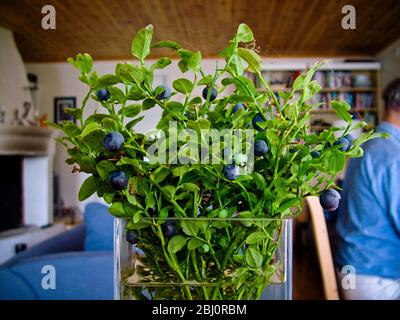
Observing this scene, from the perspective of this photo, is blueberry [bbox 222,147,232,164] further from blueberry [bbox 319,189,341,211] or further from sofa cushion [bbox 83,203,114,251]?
sofa cushion [bbox 83,203,114,251]

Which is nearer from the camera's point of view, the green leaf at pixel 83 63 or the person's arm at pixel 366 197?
the green leaf at pixel 83 63

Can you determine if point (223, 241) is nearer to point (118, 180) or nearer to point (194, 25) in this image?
point (118, 180)

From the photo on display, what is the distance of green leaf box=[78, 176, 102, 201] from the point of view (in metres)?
0.34

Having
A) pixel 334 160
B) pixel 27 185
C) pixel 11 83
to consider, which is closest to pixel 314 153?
pixel 334 160

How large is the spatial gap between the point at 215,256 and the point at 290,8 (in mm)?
1153

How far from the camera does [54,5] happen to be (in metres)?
0.56

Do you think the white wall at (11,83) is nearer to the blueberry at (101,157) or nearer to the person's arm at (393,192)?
the person's arm at (393,192)

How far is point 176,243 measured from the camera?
32 centimetres

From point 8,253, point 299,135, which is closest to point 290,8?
point 299,135

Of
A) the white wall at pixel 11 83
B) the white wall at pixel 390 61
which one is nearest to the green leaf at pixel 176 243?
the white wall at pixel 11 83

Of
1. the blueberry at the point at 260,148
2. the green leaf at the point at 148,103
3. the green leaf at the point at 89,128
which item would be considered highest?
the green leaf at the point at 148,103

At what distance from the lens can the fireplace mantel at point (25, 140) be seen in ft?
9.20

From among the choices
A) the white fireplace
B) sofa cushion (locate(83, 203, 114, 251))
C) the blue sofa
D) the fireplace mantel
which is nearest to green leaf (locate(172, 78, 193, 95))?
the blue sofa
